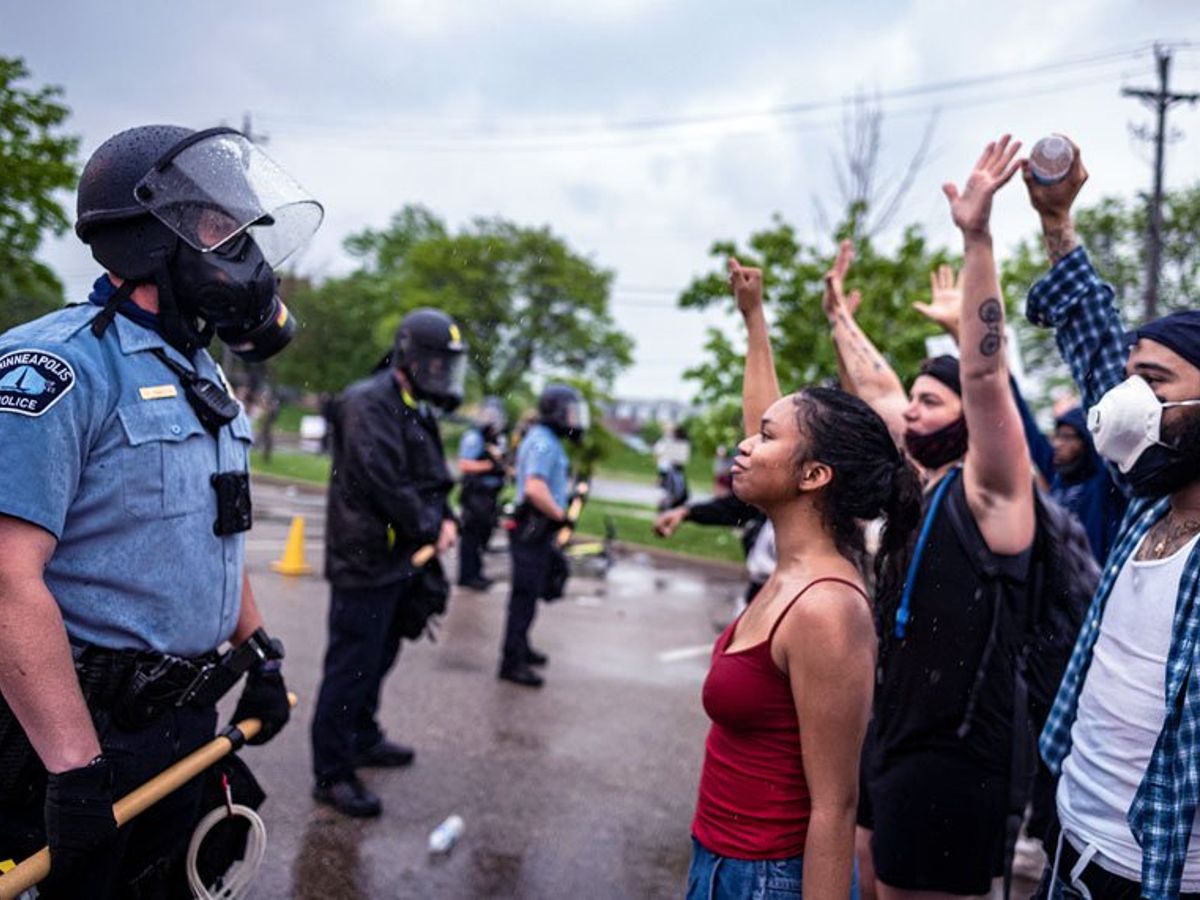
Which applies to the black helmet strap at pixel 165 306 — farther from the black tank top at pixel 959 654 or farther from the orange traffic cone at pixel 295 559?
the orange traffic cone at pixel 295 559

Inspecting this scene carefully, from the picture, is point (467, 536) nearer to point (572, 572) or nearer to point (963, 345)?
point (572, 572)

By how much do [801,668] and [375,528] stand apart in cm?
277

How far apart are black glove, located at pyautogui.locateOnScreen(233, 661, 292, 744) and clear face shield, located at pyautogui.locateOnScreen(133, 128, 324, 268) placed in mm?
1018

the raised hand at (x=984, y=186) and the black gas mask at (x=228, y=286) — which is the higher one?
the raised hand at (x=984, y=186)

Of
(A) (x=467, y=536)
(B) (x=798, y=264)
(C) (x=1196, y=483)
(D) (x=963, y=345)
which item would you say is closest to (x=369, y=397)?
(D) (x=963, y=345)

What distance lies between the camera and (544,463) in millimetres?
6617

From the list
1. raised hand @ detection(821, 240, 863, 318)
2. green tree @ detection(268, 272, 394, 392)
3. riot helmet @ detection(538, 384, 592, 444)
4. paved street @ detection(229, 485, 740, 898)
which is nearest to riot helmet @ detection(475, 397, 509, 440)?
paved street @ detection(229, 485, 740, 898)

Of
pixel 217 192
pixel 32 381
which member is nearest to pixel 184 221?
pixel 217 192

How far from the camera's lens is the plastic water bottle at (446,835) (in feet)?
12.4

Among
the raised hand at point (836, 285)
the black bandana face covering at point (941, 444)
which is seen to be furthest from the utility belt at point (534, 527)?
the black bandana face covering at point (941, 444)

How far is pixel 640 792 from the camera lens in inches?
183

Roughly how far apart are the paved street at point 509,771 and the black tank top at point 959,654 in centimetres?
157

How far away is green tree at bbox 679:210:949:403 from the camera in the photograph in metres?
10.7

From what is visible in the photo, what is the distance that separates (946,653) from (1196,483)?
794 mm
